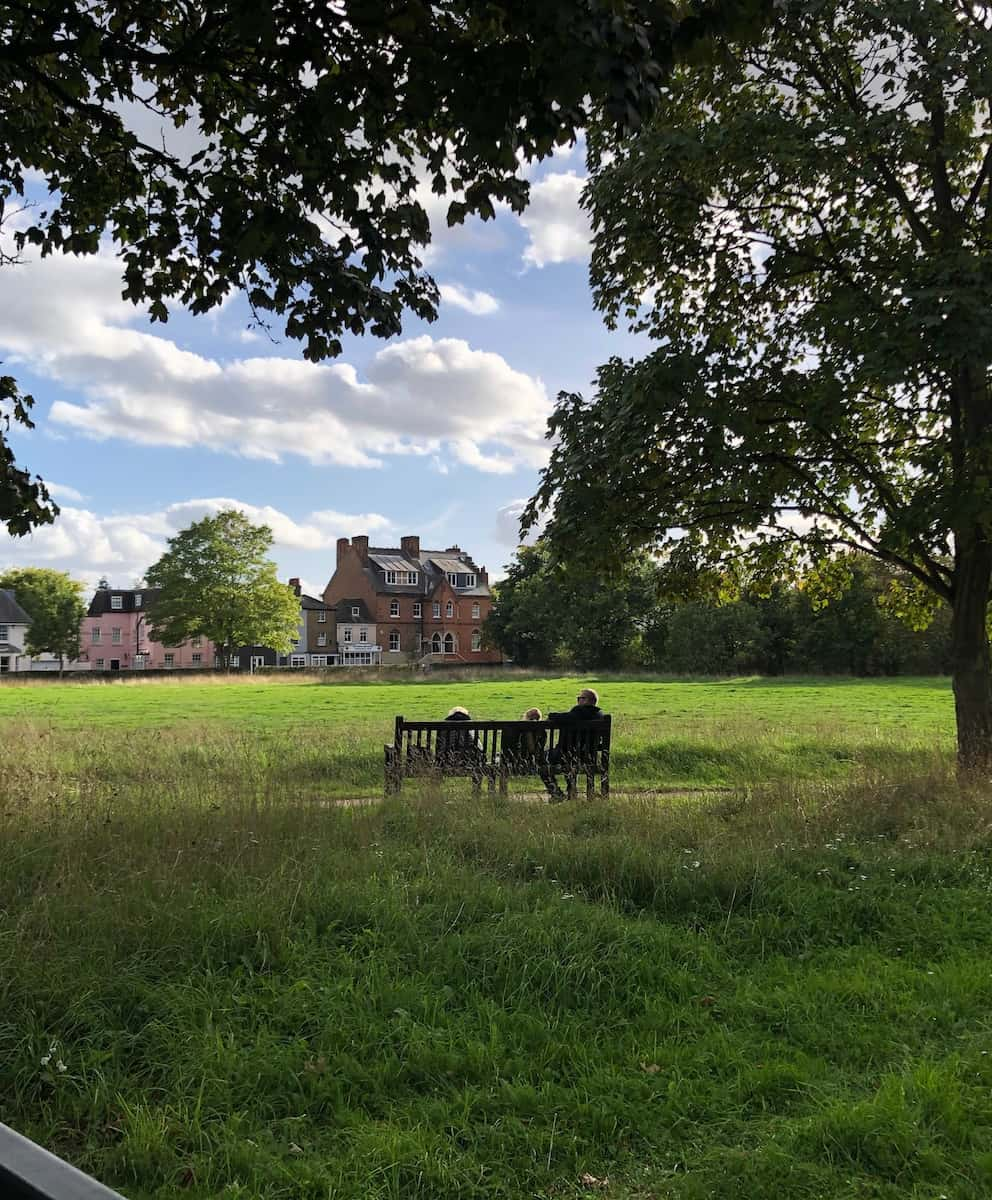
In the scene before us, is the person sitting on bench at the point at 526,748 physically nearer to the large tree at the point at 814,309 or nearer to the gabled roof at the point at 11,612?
the large tree at the point at 814,309

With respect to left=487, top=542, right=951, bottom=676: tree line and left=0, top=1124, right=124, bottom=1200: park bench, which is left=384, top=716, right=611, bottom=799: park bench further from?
left=487, top=542, right=951, bottom=676: tree line

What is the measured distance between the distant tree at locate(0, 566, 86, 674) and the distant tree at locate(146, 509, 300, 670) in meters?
25.8

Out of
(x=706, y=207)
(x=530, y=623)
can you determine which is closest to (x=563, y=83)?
(x=706, y=207)

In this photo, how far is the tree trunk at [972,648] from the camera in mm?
11273

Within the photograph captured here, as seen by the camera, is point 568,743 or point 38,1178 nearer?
point 38,1178

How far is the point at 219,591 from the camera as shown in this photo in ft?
223

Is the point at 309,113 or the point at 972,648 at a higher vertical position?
the point at 309,113

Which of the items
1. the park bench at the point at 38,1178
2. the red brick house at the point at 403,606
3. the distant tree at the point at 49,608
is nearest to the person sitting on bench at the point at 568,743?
the park bench at the point at 38,1178

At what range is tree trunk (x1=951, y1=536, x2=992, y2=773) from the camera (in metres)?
11.3

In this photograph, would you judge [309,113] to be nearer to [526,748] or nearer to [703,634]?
[526,748]

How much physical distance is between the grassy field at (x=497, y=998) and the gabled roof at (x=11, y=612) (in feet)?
293

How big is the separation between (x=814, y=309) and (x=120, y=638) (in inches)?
3892

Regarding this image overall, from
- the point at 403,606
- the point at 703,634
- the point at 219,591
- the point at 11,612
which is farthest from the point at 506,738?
the point at 11,612

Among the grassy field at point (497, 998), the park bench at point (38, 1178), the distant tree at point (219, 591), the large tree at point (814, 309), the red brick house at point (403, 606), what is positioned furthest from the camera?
the red brick house at point (403, 606)
